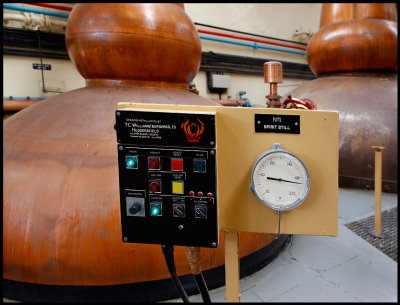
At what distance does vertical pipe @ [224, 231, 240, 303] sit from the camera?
A: 2.96ft

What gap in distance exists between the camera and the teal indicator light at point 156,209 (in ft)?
2.71

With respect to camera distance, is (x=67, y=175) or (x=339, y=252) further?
(x=339, y=252)

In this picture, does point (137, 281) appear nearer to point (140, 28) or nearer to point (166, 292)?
point (166, 292)

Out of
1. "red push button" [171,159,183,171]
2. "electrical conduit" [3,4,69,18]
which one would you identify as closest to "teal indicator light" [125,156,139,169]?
"red push button" [171,159,183,171]

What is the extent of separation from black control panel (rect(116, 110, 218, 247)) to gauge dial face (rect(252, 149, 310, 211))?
0.47 feet

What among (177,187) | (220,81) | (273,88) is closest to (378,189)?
(273,88)

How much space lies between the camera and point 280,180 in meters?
0.81

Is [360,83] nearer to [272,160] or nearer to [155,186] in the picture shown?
[272,160]

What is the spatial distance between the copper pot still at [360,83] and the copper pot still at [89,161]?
2453 millimetres

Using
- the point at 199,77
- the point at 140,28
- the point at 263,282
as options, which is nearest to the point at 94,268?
the point at 263,282

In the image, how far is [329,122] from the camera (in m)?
0.80

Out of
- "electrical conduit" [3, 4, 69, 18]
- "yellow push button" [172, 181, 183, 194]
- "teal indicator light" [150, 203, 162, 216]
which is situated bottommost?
"teal indicator light" [150, 203, 162, 216]

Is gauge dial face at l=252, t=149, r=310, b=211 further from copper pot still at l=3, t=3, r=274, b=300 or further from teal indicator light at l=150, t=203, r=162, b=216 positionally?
copper pot still at l=3, t=3, r=274, b=300

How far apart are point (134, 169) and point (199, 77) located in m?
4.81
